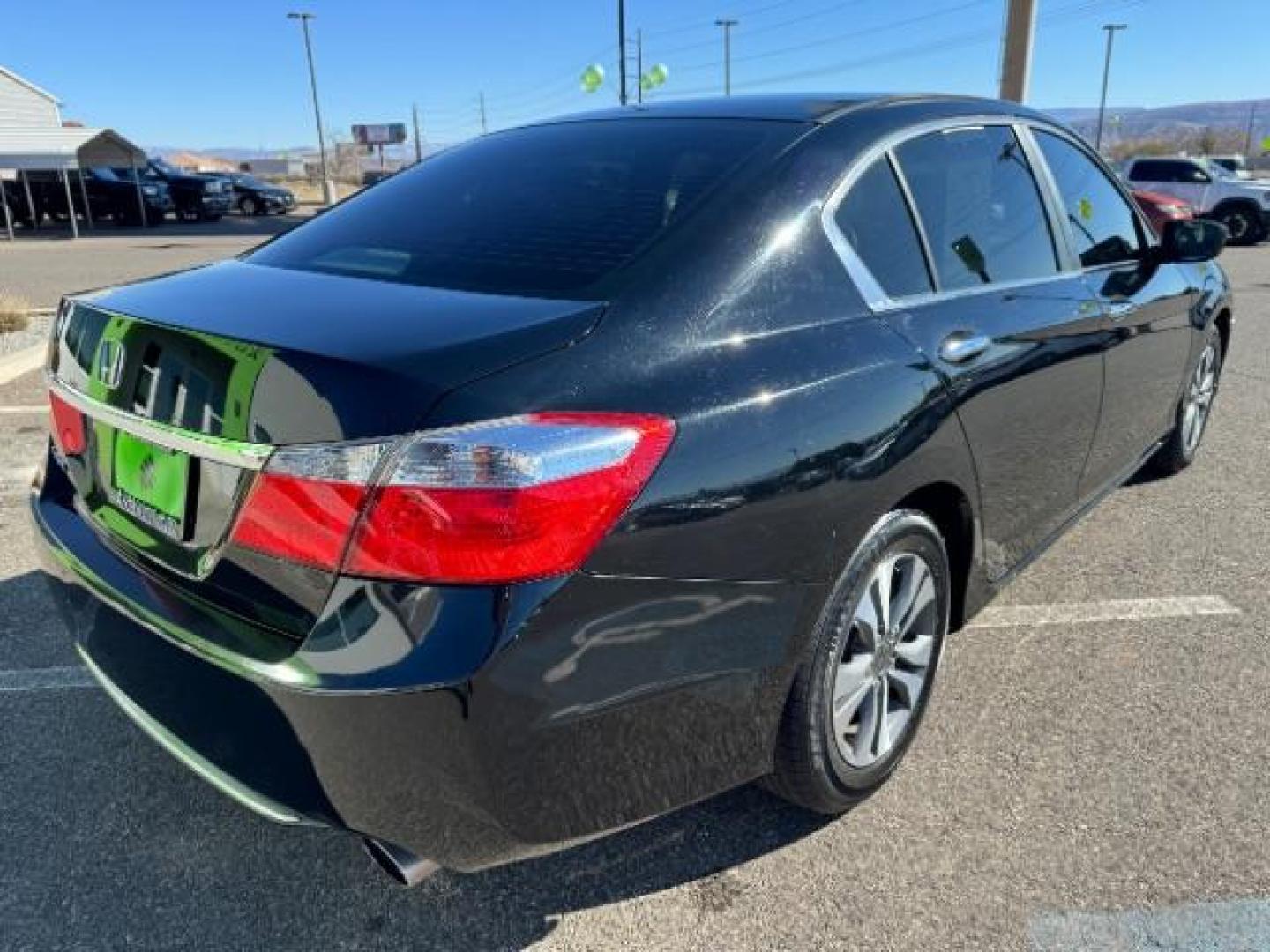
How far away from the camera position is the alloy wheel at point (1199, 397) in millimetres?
4684

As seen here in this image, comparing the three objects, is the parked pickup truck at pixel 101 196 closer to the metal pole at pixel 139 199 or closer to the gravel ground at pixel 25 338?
the metal pole at pixel 139 199

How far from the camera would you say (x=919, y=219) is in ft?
8.20

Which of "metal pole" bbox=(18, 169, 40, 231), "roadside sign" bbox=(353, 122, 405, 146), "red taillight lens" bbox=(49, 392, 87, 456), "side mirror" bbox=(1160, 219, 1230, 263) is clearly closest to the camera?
"red taillight lens" bbox=(49, 392, 87, 456)

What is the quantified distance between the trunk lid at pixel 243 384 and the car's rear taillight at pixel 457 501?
46 mm

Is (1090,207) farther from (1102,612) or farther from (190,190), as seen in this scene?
(190,190)

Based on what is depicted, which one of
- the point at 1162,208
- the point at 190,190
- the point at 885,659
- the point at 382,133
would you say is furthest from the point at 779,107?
the point at 382,133

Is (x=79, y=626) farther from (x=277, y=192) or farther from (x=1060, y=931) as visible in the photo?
(x=277, y=192)

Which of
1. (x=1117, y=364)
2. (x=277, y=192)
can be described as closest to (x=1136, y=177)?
(x=1117, y=364)

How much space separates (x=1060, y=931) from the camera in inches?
80.4

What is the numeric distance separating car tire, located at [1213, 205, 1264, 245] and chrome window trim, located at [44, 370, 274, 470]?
23350 millimetres

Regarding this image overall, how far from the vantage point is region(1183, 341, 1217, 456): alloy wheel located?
15.4 feet

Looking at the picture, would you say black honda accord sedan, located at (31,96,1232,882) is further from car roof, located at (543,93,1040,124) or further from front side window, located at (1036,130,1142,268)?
front side window, located at (1036,130,1142,268)

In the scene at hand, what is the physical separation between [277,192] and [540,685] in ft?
125

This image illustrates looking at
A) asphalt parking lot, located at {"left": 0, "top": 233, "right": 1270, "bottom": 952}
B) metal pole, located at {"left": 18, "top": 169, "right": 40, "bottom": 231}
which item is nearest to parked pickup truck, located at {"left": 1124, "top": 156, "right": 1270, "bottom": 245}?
asphalt parking lot, located at {"left": 0, "top": 233, "right": 1270, "bottom": 952}
